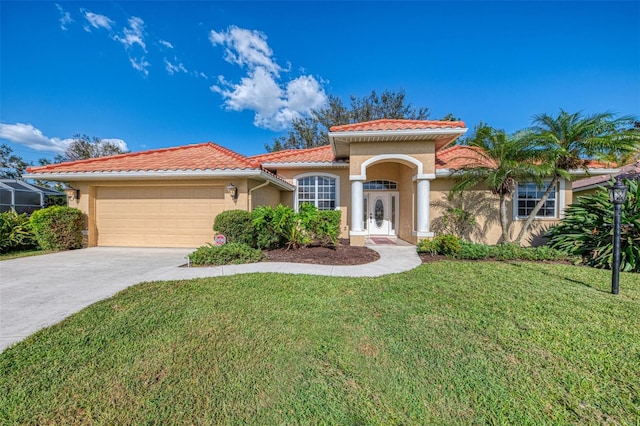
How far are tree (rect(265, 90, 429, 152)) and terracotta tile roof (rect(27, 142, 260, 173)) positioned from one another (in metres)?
17.3

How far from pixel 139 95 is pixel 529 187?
23.0 m

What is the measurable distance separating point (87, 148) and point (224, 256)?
2948 centimetres

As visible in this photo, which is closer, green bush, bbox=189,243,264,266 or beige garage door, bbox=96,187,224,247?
green bush, bbox=189,243,264,266

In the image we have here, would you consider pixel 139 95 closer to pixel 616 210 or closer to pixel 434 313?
pixel 434 313

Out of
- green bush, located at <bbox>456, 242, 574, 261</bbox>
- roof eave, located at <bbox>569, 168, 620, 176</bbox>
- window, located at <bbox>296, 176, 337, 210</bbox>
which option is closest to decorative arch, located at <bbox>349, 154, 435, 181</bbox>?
window, located at <bbox>296, 176, 337, 210</bbox>

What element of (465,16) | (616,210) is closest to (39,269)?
(616,210)

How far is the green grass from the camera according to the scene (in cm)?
217

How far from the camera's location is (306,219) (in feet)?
27.4

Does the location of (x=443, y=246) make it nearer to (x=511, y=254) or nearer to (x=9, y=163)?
(x=511, y=254)

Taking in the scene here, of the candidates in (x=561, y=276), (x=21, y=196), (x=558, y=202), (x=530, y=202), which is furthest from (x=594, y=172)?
(x=21, y=196)

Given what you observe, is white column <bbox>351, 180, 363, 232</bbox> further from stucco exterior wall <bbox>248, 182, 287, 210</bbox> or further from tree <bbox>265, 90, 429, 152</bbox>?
tree <bbox>265, 90, 429, 152</bbox>

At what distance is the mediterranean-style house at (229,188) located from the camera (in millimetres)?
9344

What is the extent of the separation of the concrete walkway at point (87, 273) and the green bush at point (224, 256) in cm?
41

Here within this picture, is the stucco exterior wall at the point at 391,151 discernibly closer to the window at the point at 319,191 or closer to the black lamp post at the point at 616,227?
the window at the point at 319,191
